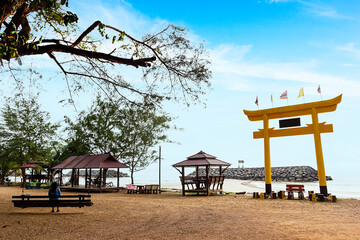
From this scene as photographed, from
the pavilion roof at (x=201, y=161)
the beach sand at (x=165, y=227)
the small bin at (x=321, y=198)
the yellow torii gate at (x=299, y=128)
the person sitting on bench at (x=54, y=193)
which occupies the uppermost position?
the yellow torii gate at (x=299, y=128)

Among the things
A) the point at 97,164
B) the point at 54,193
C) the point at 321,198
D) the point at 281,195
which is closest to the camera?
the point at 54,193

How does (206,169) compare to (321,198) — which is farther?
(206,169)

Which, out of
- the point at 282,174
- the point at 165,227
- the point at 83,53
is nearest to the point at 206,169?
the point at 165,227

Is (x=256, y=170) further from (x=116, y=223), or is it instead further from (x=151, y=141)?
(x=116, y=223)

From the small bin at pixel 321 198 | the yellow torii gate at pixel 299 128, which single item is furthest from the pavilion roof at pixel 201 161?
the small bin at pixel 321 198

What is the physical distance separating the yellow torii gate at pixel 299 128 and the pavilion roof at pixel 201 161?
3194 mm

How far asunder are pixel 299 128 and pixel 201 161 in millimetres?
6389

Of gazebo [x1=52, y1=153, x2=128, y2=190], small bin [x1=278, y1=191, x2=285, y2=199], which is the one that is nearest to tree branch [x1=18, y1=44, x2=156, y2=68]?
small bin [x1=278, y1=191, x2=285, y2=199]

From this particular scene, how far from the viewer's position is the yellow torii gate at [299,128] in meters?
14.7

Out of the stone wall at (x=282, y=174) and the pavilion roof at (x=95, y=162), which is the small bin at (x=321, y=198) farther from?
the stone wall at (x=282, y=174)

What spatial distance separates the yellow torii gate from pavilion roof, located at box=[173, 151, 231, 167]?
10.5 ft

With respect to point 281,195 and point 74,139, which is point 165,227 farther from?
point 74,139

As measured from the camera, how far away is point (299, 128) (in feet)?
51.1

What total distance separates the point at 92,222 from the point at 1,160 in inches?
1068
